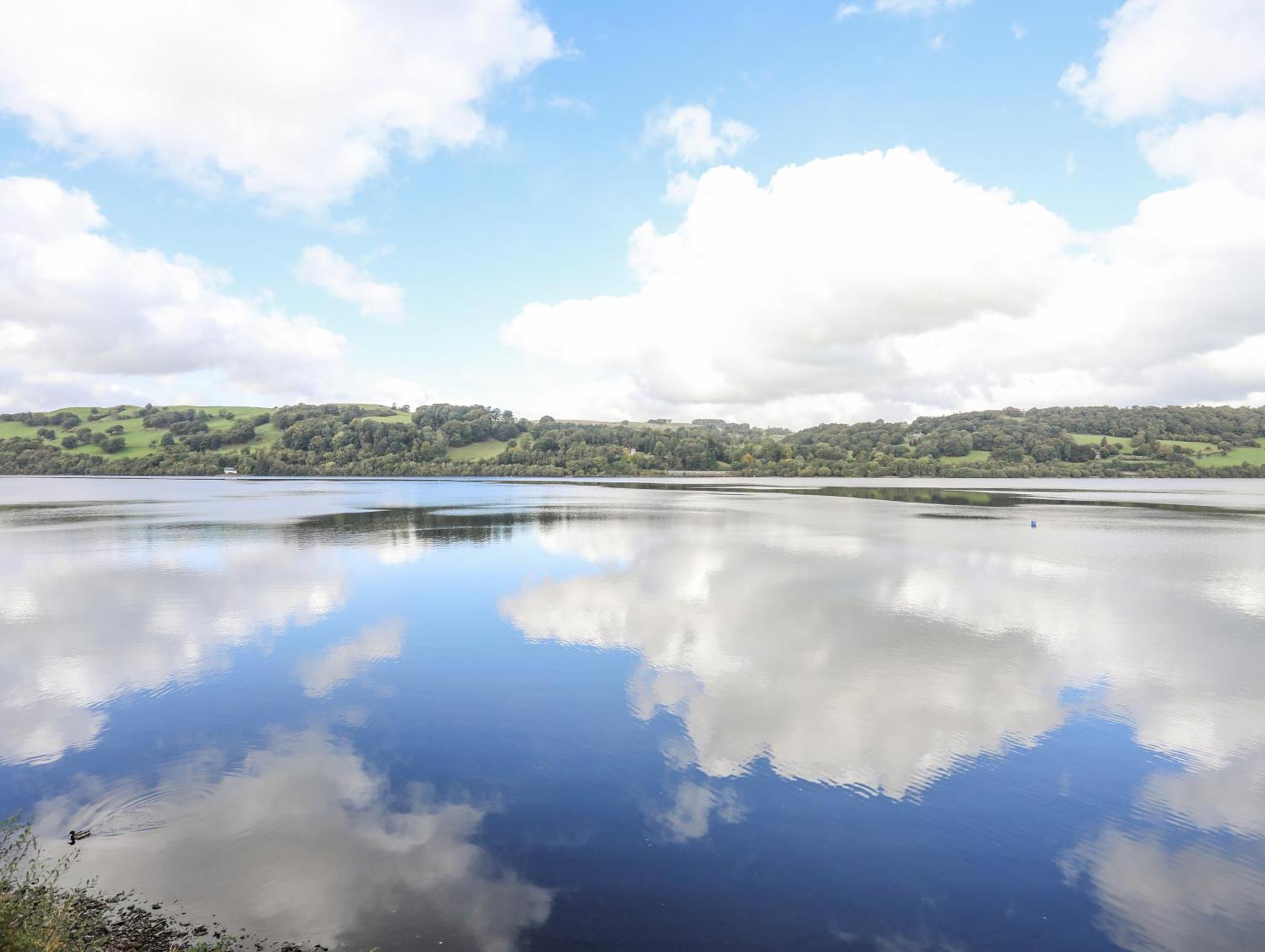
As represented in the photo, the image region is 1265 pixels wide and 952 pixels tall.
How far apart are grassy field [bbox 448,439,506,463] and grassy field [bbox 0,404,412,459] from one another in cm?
2239

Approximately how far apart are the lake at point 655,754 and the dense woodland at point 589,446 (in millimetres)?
144854

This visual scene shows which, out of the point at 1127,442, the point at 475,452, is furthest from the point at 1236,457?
the point at 475,452

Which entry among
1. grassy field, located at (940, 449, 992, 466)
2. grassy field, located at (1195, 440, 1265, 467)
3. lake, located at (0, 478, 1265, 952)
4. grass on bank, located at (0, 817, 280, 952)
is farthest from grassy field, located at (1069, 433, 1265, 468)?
grass on bank, located at (0, 817, 280, 952)

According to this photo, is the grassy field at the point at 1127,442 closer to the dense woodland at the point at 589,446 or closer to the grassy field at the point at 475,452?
the dense woodland at the point at 589,446

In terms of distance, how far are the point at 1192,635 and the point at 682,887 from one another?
59.3ft

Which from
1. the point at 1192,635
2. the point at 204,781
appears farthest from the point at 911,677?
the point at 204,781

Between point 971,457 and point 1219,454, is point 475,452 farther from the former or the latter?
point 1219,454

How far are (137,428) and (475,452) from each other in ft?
279

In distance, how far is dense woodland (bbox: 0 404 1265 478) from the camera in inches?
5950

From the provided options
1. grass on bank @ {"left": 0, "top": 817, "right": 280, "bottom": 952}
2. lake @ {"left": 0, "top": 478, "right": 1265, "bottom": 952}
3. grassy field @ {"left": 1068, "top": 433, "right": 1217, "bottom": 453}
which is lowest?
lake @ {"left": 0, "top": 478, "right": 1265, "bottom": 952}

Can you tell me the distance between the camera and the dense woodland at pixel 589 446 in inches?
5950

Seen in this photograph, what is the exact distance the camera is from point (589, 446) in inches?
7229

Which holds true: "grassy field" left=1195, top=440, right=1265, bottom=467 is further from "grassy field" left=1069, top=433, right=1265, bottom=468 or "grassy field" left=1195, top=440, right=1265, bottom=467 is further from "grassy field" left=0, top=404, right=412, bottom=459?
"grassy field" left=0, top=404, right=412, bottom=459

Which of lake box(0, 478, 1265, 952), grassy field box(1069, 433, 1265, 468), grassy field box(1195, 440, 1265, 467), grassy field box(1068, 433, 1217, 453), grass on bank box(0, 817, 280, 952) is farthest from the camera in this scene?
grassy field box(1068, 433, 1217, 453)
